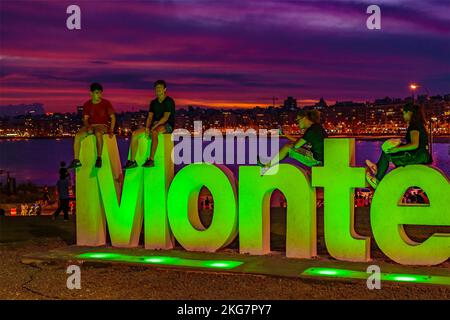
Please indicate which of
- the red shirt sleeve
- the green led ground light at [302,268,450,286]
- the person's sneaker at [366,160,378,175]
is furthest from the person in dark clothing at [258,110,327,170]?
the red shirt sleeve

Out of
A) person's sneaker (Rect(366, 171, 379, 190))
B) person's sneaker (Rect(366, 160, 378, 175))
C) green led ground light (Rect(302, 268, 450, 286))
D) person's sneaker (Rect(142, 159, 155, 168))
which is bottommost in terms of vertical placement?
green led ground light (Rect(302, 268, 450, 286))

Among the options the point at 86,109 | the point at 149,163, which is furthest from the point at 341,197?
the point at 86,109

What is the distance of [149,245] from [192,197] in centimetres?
128

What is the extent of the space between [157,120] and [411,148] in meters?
4.79

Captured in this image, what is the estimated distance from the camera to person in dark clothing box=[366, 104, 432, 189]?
34.8 feet

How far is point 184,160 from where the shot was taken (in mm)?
12523

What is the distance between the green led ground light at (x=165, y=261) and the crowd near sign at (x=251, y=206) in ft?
2.59

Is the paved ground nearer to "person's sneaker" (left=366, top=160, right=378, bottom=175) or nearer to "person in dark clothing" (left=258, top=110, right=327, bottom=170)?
"person's sneaker" (left=366, top=160, right=378, bottom=175)

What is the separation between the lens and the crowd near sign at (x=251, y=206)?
1041 centimetres

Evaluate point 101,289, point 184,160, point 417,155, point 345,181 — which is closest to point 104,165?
point 184,160

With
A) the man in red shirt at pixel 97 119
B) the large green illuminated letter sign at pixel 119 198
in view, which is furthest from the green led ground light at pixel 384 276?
the man in red shirt at pixel 97 119

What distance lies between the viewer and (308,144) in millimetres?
11555

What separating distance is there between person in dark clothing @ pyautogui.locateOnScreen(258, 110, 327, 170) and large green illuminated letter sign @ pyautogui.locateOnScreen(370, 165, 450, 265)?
4.50 ft
